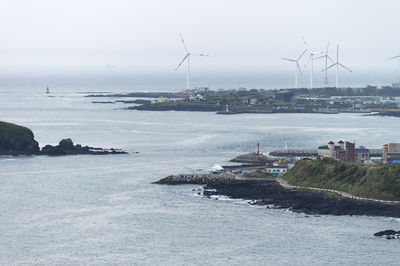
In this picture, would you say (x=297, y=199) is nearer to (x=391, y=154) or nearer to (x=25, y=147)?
(x=391, y=154)

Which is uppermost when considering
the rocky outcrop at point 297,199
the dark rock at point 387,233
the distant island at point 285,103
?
the distant island at point 285,103

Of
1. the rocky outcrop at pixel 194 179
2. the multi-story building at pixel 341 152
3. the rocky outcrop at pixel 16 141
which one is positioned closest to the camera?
the rocky outcrop at pixel 194 179

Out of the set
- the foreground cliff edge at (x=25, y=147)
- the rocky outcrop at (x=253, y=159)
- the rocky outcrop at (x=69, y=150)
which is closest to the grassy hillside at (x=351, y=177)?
the rocky outcrop at (x=253, y=159)

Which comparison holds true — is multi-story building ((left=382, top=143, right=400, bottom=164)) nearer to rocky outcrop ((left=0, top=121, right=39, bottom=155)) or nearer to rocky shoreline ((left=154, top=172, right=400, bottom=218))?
rocky shoreline ((left=154, top=172, right=400, bottom=218))

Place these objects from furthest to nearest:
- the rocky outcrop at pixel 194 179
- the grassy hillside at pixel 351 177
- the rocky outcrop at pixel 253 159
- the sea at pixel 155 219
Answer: the rocky outcrop at pixel 253 159
the rocky outcrop at pixel 194 179
the grassy hillside at pixel 351 177
the sea at pixel 155 219

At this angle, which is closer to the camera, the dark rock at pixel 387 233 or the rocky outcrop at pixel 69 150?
the dark rock at pixel 387 233

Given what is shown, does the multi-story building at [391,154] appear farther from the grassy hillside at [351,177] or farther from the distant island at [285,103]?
the distant island at [285,103]

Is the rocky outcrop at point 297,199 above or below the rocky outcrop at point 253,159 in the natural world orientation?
below
